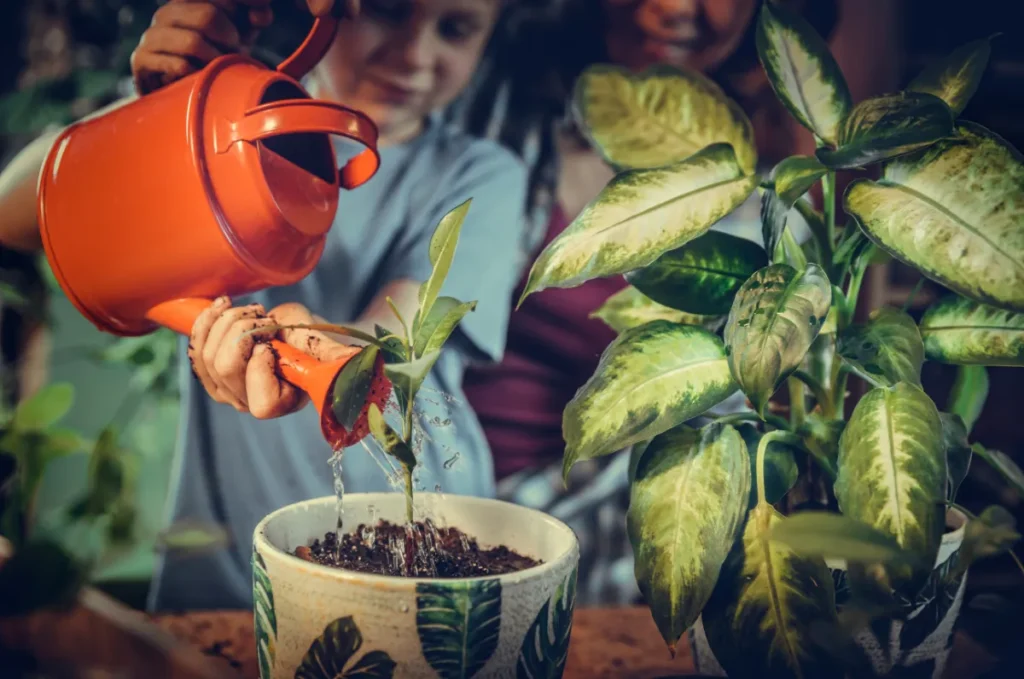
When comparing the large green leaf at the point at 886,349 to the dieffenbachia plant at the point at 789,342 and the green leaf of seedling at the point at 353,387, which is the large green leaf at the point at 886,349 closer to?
the dieffenbachia plant at the point at 789,342

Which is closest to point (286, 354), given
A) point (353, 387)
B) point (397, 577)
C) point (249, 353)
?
point (249, 353)

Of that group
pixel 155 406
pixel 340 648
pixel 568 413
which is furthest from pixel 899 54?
pixel 155 406

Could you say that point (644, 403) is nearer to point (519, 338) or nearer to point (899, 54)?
point (519, 338)

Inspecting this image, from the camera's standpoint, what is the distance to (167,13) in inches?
34.7

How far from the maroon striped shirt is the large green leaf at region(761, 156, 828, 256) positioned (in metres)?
0.39

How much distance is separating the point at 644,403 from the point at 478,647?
0.68 ft

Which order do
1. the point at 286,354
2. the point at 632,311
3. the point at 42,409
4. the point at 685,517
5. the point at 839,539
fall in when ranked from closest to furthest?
the point at 839,539 → the point at 685,517 → the point at 286,354 → the point at 632,311 → the point at 42,409

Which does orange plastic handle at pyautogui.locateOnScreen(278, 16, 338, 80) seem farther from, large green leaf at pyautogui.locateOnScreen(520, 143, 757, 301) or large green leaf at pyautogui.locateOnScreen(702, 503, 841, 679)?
large green leaf at pyautogui.locateOnScreen(702, 503, 841, 679)

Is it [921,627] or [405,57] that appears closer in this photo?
[921,627]

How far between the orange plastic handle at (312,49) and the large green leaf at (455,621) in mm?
553

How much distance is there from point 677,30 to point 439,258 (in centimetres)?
54

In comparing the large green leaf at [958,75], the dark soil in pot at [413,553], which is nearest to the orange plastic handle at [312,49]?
the dark soil in pot at [413,553]

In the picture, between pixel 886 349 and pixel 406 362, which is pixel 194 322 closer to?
pixel 406 362

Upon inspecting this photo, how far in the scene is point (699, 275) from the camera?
0.65 meters
